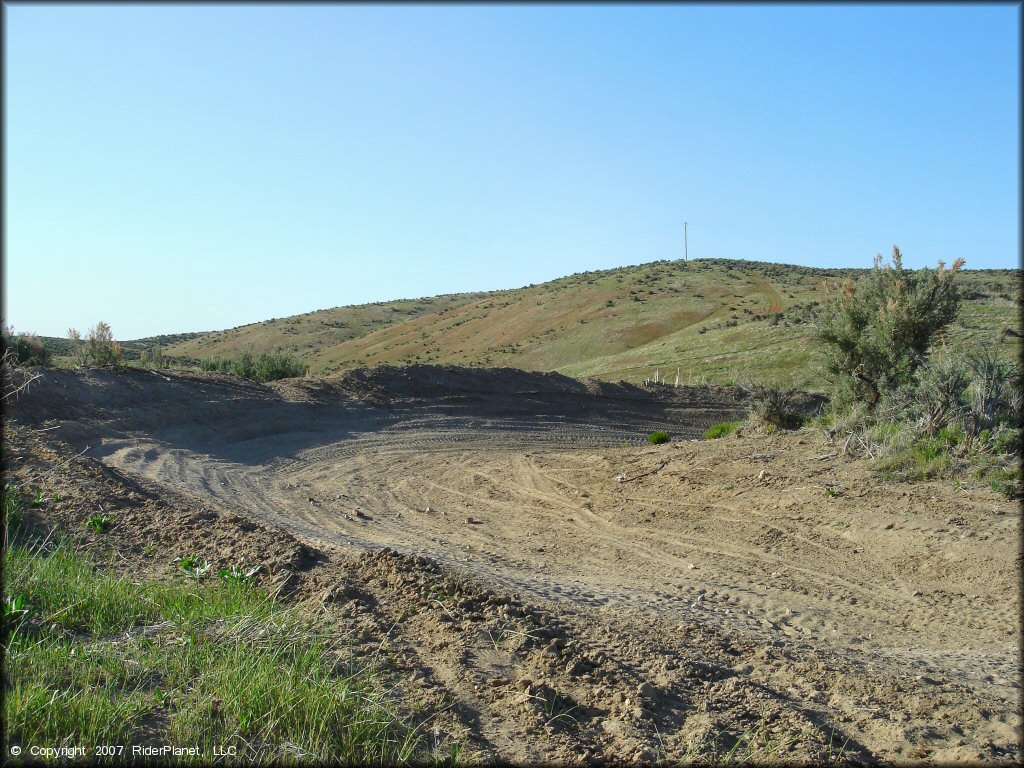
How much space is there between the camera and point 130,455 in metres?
14.4

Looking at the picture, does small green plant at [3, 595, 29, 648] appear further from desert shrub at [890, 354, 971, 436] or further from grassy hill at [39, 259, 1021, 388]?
grassy hill at [39, 259, 1021, 388]

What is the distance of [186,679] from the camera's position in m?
4.31

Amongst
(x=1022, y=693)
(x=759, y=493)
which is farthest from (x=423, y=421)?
(x=1022, y=693)

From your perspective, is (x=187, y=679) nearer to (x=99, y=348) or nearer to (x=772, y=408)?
(x=772, y=408)

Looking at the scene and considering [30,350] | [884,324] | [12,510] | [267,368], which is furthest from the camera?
[267,368]

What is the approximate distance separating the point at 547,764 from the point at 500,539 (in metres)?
6.38

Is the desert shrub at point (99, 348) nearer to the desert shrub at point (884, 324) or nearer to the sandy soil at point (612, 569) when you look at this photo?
the sandy soil at point (612, 569)

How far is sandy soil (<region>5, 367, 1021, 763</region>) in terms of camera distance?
178 inches

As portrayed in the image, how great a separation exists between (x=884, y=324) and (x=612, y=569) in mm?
8892

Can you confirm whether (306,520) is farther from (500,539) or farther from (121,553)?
(121,553)

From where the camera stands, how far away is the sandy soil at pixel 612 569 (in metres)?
4.52

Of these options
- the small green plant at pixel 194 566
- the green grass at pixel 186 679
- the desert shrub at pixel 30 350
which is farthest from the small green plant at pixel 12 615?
the desert shrub at pixel 30 350

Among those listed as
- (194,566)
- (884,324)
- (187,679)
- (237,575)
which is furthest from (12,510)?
(884,324)

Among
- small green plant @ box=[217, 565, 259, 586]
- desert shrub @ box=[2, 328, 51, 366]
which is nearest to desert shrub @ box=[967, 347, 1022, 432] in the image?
small green plant @ box=[217, 565, 259, 586]
